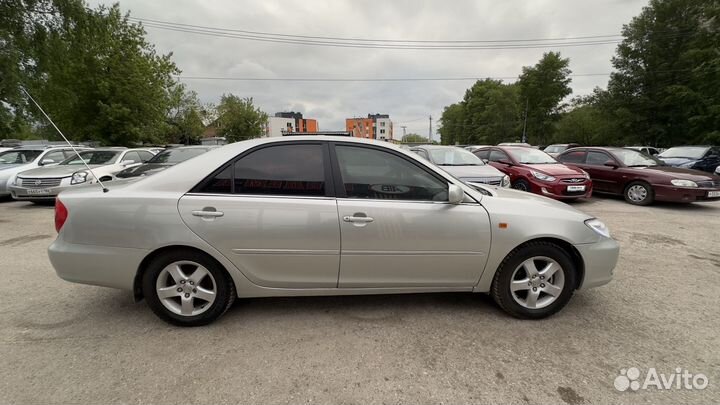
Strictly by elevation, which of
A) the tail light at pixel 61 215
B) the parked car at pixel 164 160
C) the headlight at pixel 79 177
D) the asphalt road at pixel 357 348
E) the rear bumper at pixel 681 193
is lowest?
the asphalt road at pixel 357 348

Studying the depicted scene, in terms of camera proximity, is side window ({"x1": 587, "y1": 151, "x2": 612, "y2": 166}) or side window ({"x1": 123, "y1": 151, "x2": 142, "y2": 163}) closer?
side window ({"x1": 587, "y1": 151, "x2": 612, "y2": 166})

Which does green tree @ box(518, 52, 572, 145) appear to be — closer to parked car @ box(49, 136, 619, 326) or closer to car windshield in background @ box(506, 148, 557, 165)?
car windshield in background @ box(506, 148, 557, 165)

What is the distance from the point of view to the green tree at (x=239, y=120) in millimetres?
41844

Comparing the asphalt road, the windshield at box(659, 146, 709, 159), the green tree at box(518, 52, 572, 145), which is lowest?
the asphalt road

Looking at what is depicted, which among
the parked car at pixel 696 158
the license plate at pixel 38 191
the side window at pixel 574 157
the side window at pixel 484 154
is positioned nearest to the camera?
the license plate at pixel 38 191

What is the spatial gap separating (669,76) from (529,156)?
93.9 ft

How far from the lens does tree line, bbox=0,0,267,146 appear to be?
11.5 metres

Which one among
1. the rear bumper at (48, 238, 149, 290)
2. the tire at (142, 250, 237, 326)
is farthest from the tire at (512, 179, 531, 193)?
the rear bumper at (48, 238, 149, 290)

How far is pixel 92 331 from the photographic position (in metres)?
2.51

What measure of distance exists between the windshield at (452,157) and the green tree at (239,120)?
37.5 m

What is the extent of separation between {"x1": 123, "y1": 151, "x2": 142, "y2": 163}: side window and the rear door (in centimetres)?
897

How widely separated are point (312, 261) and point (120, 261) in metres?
1.50

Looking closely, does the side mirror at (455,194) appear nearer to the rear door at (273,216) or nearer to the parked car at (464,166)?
the rear door at (273,216)

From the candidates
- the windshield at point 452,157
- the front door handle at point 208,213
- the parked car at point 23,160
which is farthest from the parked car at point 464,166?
the parked car at point 23,160
